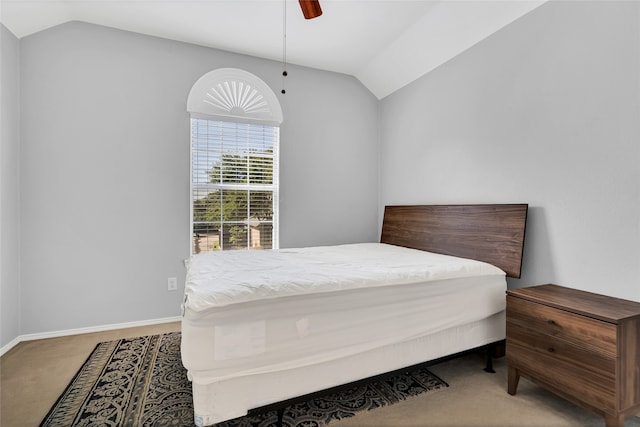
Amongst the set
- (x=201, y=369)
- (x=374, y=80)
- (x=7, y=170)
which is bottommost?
(x=201, y=369)

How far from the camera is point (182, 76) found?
9.53ft

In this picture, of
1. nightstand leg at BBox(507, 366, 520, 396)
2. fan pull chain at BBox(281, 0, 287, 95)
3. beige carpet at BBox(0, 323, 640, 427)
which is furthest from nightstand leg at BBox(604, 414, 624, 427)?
fan pull chain at BBox(281, 0, 287, 95)

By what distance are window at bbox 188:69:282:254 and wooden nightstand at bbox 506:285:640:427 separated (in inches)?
94.2

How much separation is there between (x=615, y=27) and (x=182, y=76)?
10.8 feet

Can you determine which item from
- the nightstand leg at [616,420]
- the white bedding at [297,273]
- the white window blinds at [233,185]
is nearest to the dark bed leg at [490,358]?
the white bedding at [297,273]

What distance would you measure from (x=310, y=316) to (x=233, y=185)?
2125 mm

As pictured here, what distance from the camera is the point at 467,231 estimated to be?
7.92 feet

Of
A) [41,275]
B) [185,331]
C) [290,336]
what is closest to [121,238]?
[41,275]

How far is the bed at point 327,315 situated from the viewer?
123cm

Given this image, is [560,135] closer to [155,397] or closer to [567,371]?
[567,371]

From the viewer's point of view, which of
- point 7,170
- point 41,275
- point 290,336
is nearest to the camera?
point 290,336

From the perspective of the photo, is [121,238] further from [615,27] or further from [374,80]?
[615,27]

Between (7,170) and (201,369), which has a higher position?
(7,170)

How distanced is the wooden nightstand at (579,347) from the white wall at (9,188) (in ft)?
11.8
